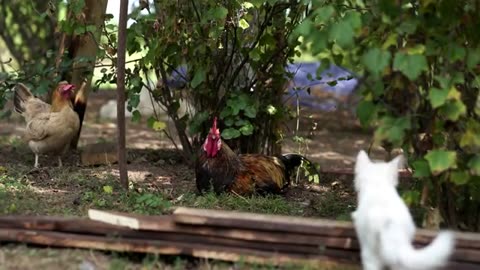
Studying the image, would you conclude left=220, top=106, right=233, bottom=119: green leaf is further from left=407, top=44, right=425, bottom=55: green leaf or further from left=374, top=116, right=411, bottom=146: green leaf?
left=407, top=44, right=425, bottom=55: green leaf

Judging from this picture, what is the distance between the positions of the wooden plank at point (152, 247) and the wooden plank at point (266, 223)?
142 millimetres

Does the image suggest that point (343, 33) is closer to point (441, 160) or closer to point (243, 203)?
point (441, 160)

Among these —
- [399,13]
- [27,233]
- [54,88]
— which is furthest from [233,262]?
[54,88]

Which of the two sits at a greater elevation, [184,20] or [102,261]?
[184,20]

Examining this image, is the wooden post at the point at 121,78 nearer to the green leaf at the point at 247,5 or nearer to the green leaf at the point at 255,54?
the green leaf at the point at 247,5

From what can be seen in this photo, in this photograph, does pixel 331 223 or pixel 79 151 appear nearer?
pixel 331 223

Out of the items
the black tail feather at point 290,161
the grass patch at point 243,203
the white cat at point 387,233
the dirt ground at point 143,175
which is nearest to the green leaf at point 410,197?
the white cat at point 387,233

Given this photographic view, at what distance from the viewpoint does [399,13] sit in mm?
4395

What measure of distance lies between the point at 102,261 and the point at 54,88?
139 inches

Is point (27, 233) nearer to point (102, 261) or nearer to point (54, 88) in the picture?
point (102, 261)

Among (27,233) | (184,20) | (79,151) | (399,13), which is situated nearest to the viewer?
(399,13)

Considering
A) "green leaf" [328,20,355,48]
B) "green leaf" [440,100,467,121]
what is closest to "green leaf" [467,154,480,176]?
"green leaf" [440,100,467,121]

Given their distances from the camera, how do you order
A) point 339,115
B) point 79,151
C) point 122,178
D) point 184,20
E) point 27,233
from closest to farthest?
point 27,233 < point 122,178 < point 184,20 < point 79,151 < point 339,115

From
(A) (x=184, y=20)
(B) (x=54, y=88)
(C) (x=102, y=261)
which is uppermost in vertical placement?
(A) (x=184, y=20)
